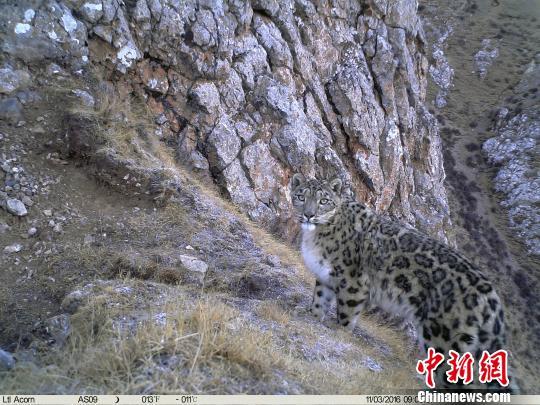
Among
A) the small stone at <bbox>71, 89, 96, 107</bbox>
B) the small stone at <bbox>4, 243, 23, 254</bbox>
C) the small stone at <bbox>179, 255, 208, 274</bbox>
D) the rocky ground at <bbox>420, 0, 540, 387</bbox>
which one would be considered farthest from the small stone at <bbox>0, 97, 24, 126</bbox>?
the rocky ground at <bbox>420, 0, 540, 387</bbox>

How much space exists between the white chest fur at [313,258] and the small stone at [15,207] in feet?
17.8

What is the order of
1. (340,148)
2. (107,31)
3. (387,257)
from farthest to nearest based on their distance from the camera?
(340,148) → (107,31) → (387,257)

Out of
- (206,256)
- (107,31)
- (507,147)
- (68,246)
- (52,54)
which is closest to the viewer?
(68,246)

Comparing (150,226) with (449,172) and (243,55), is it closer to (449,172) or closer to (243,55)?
(243,55)

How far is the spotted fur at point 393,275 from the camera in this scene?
6.43 m

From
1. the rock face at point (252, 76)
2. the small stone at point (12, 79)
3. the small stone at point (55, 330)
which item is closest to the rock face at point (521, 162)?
the rock face at point (252, 76)

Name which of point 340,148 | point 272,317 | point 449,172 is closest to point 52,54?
point 272,317

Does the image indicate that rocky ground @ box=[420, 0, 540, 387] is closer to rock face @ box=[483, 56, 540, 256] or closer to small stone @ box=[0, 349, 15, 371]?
rock face @ box=[483, 56, 540, 256]

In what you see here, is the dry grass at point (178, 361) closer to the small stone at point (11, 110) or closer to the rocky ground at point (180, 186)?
the rocky ground at point (180, 186)

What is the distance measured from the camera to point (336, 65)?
77.6 ft

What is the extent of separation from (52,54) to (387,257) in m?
9.57

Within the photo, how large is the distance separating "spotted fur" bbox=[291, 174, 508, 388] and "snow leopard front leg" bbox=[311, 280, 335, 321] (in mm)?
18

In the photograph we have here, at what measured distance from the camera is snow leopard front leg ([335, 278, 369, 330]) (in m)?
8.18

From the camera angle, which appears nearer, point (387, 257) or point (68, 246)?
point (387, 257)
